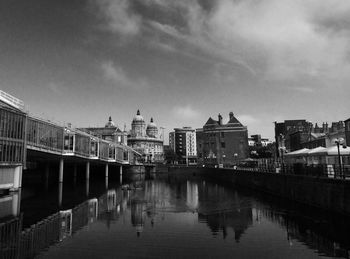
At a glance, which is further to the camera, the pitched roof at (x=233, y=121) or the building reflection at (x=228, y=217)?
the pitched roof at (x=233, y=121)

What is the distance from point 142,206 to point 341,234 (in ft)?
88.7

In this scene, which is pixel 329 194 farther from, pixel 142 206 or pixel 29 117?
pixel 29 117

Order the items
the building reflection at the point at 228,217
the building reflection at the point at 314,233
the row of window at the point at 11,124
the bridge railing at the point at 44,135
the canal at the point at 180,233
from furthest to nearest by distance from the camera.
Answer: the bridge railing at the point at 44,135, the row of window at the point at 11,124, the building reflection at the point at 228,217, the building reflection at the point at 314,233, the canal at the point at 180,233

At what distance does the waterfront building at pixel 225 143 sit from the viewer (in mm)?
151000

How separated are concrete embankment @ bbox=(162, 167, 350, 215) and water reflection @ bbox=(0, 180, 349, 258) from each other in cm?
321

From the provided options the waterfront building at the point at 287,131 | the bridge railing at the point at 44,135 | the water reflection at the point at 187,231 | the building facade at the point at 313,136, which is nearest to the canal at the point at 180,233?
the water reflection at the point at 187,231

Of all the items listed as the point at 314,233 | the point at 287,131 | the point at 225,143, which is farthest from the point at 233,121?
the point at 314,233

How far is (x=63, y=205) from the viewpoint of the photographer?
42.0 meters

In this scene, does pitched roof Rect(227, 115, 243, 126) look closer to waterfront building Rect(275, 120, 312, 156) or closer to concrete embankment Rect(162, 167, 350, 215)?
waterfront building Rect(275, 120, 312, 156)

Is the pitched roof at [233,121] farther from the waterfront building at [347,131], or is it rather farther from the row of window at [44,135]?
the row of window at [44,135]

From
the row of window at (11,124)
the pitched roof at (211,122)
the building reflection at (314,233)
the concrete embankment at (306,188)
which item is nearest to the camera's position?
the building reflection at (314,233)

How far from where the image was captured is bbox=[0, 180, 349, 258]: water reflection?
2161cm

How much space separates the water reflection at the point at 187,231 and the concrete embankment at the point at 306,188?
3209 mm

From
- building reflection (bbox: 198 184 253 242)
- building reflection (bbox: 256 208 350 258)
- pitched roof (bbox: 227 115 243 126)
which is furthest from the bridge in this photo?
pitched roof (bbox: 227 115 243 126)
